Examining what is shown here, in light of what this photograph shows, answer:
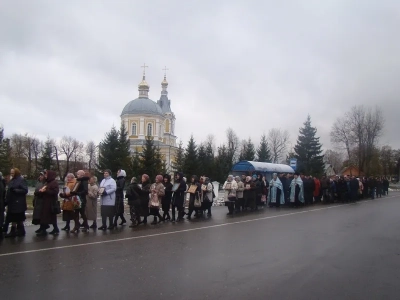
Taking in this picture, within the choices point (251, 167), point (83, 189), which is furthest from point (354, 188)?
point (83, 189)

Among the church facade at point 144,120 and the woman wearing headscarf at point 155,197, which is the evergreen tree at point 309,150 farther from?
the woman wearing headscarf at point 155,197

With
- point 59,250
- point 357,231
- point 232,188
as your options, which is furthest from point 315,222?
point 59,250

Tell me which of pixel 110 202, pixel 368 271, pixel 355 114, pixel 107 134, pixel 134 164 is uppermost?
pixel 355 114

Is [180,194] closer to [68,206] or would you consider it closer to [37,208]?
[68,206]

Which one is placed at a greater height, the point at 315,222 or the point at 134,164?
the point at 134,164

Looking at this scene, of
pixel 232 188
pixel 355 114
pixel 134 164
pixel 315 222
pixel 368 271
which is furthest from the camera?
pixel 355 114

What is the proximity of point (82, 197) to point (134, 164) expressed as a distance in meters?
29.9

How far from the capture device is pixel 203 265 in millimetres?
8070

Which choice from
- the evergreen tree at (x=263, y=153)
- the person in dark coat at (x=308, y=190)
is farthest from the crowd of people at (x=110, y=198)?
the evergreen tree at (x=263, y=153)

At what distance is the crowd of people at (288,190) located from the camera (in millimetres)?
20094

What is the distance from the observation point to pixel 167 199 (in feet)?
52.8

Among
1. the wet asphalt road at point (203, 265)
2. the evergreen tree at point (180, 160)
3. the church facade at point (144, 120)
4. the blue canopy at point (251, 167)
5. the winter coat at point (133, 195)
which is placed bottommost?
the wet asphalt road at point (203, 265)

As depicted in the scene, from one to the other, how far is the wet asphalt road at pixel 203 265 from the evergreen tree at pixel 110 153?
33.3 meters

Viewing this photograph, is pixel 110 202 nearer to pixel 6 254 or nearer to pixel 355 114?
pixel 6 254
